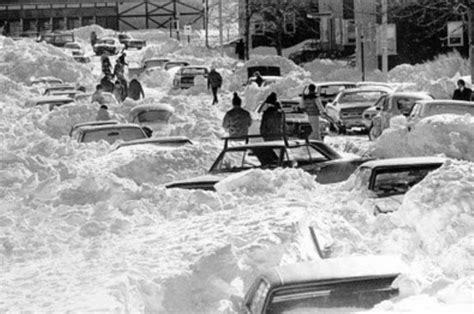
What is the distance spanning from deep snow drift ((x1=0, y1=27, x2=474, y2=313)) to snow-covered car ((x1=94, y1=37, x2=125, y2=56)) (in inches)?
2218

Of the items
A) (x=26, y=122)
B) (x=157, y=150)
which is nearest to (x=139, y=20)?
(x=26, y=122)

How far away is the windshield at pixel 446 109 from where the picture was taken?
22.5 meters

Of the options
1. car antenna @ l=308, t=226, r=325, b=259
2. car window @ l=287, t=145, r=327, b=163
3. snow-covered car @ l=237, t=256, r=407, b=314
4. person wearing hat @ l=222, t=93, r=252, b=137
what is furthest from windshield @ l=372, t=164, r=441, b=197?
person wearing hat @ l=222, t=93, r=252, b=137

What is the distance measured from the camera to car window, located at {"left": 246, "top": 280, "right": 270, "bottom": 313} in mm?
7405

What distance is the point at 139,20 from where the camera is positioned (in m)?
90.6

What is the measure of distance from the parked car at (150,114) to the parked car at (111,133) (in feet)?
17.6

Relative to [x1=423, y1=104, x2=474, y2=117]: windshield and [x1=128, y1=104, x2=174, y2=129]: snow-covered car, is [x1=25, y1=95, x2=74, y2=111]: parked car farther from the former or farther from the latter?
[x1=423, y1=104, x2=474, y2=117]: windshield

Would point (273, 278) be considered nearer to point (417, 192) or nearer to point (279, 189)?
point (417, 192)

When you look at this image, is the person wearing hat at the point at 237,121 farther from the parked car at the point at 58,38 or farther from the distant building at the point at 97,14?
the distant building at the point at 97,14

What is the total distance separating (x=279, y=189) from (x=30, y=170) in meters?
5.12

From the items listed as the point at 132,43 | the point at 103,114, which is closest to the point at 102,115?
the point at 103,114

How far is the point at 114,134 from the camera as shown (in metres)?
22.0

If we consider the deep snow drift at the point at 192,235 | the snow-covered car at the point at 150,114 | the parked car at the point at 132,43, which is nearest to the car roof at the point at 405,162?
the deep snow drift at the point at 192,235

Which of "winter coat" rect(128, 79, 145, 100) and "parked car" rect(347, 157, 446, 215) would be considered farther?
"winter coat" rect(128, 79, 145, 100)
